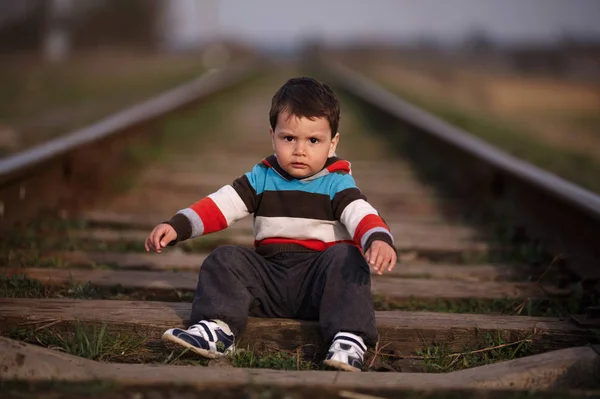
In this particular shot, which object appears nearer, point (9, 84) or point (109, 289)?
point (109, 289)

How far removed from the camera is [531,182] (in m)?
4.29

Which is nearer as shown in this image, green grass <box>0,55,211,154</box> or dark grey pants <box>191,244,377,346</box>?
dark grey pants <box>191,244,377,346</box>

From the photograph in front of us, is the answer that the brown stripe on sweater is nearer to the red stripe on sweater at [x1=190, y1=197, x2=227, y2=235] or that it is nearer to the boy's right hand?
the red stripe on sweater at [x1=190, y1=197, x2=227, y2=235]

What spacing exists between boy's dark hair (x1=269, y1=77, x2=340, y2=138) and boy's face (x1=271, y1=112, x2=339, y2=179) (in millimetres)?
20

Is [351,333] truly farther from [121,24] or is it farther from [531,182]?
[121,24]

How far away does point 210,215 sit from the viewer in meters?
2.85

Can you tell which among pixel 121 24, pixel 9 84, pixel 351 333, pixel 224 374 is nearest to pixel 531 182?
pixel 351 333

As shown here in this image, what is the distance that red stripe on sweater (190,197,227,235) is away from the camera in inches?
112

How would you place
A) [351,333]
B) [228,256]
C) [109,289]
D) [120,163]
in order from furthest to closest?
[120,163]
[109,289]
[228,256]
[351,333]

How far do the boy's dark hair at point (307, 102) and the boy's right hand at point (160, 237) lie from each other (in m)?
0.53

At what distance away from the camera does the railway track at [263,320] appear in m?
2.26

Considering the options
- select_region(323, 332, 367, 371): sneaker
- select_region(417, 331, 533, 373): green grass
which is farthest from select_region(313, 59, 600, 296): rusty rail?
select_region(323, 332, 367, 371): sneaker

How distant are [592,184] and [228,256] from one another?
3978mm

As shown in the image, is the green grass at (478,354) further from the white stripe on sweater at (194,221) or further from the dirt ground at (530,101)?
the dirt ground at (530,101)
